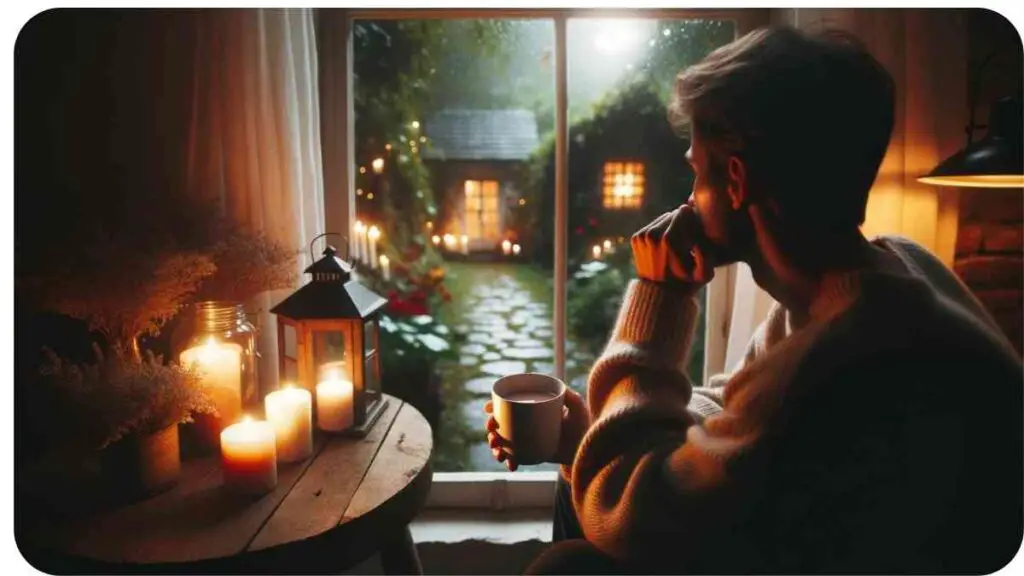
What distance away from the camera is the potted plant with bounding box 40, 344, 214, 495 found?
3.32 ft

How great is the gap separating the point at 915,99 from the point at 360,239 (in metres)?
1.38

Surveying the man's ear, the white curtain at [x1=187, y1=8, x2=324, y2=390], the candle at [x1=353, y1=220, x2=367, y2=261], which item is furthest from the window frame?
the man's ear

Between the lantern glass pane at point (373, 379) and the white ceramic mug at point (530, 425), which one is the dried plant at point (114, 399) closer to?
the lantern glass pane at point (373, 379)

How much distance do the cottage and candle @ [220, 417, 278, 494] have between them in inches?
43.6

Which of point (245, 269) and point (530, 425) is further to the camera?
point (245, 269)

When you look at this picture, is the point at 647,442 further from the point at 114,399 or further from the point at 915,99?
the point at 915,99

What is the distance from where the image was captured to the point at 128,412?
3.37 feet

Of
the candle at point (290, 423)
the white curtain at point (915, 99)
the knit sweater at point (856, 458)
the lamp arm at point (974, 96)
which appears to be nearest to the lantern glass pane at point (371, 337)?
the candle at point (290, 423)

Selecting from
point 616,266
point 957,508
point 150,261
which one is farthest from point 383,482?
point 616,266

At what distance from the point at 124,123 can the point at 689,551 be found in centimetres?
141

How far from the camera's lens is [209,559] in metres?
0.93

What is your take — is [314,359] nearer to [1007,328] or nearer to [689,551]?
[689,551]

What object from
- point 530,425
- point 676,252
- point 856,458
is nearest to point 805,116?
point 676,252

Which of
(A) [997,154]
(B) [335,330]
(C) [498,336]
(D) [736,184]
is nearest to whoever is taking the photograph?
(D) [736,184]
